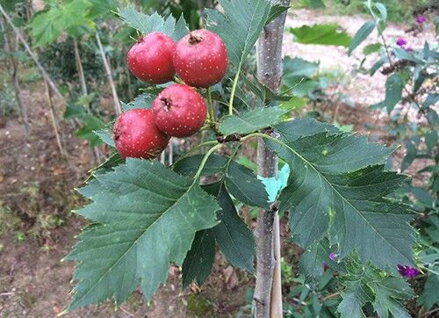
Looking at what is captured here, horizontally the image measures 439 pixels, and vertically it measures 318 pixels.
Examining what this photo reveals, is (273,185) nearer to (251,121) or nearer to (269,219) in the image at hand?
(269,219)

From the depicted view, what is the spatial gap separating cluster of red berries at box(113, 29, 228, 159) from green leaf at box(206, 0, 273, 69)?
10cm

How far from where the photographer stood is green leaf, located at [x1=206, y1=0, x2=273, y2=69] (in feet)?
1.98

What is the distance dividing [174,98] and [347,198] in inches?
9.1

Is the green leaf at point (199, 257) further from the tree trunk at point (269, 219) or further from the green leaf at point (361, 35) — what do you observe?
the green leaf at point (361, 35)

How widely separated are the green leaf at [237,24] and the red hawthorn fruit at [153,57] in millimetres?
A: 105

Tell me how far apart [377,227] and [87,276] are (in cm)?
32

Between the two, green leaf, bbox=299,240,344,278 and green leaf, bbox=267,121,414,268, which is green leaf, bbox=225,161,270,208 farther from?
green leaf, bbox=299,240,344,278

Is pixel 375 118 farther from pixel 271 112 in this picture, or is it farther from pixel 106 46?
pixel 271 112

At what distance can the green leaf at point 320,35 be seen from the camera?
3.93 feet

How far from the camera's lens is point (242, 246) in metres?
0.58

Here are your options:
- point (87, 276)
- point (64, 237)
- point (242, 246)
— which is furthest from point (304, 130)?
point (64, 237)

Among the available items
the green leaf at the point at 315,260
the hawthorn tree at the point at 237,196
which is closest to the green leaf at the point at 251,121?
the hawthorn tree at the point at 237,196

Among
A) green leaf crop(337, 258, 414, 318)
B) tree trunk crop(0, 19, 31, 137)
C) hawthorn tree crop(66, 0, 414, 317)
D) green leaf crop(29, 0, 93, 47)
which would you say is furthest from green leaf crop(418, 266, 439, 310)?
tree trunk crop(0, 19, 31, 137)

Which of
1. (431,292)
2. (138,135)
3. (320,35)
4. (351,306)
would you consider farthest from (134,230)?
(431,292)
